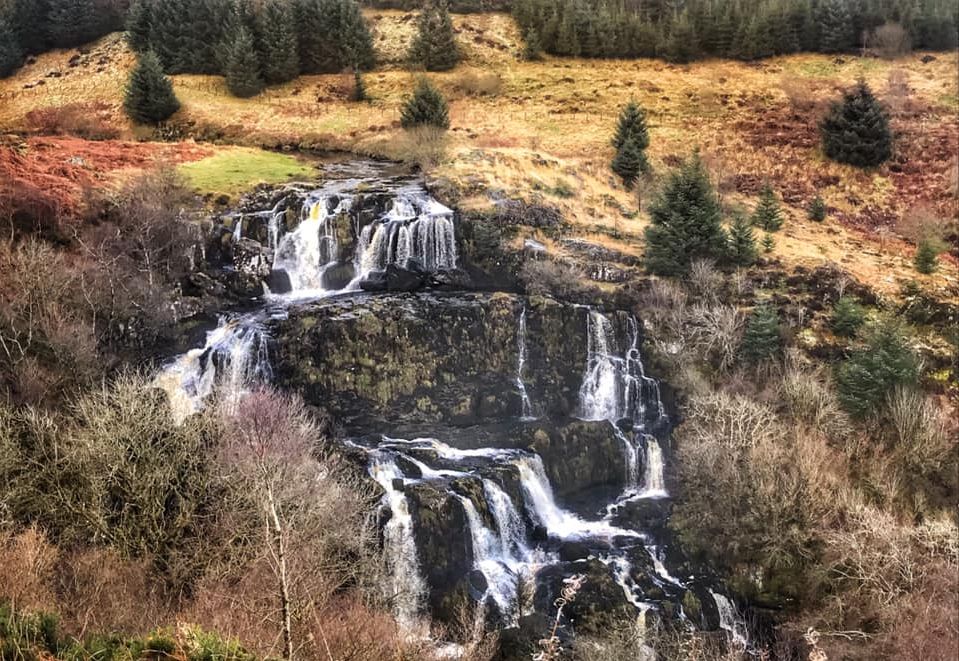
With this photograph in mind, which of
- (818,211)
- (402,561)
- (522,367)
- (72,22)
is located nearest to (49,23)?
(72,22)

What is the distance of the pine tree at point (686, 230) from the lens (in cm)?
3659

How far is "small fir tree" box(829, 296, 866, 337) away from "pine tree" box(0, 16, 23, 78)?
85967mm

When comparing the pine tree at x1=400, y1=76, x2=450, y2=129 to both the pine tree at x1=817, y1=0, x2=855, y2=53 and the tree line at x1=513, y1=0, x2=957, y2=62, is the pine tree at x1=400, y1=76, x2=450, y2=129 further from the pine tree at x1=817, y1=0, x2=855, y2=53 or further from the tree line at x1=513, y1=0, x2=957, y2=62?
the pine tree at x1=817, y1=0, x2=855, y2=53

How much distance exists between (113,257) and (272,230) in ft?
30.3

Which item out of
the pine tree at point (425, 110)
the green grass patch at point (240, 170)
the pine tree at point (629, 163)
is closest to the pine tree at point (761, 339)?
the pine tree at point (629, 163)

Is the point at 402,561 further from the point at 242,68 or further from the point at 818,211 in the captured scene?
the point at 242,68

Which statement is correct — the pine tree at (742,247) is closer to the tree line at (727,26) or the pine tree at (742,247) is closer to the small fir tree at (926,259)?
the small fir tree at (926,259)

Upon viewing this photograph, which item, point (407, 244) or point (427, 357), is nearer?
point (427, 357)

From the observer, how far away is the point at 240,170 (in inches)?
1806

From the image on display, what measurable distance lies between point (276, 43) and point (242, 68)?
5.16 metres

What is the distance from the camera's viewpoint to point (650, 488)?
97.8 ft

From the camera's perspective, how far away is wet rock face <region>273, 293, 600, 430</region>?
30906mm

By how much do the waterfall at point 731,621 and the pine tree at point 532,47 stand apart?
65.1 meters

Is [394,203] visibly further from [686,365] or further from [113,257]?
[686,365]
